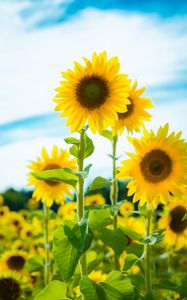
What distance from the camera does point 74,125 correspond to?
117 inches

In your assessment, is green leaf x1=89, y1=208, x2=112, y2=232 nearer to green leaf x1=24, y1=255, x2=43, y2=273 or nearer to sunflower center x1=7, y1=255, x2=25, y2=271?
green leaf x1=24, y1=255, x2=43, y2=273

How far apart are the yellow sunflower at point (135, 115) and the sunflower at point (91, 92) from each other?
0.77 metres

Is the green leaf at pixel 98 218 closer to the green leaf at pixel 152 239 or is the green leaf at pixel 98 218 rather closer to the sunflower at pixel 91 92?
the green leaf at pixel 152 239

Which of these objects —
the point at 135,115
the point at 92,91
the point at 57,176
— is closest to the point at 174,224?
the point at 135,115

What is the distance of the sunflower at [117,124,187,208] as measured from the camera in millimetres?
3221

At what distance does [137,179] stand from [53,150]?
141cm

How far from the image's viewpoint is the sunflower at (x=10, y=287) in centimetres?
366

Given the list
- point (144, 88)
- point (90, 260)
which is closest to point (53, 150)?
point (144, 88)

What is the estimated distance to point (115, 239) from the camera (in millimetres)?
3260

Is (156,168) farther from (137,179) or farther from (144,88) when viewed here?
(144,88)

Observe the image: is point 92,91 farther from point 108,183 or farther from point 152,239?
point 152,239

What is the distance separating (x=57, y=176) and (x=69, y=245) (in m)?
0.34

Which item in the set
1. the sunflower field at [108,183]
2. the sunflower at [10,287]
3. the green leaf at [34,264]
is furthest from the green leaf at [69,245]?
the green leaf at [34,264]

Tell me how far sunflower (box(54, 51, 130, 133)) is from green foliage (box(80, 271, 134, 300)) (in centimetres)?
79
